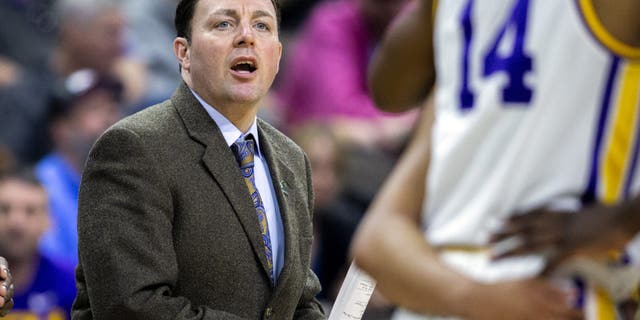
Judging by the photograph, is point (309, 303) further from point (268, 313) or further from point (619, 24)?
point (619, 24)

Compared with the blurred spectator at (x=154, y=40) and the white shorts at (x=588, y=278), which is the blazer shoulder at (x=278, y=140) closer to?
the white shorts at (x=588, y=278)

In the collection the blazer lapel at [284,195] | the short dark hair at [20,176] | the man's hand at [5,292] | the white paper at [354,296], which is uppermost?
the blazer lapel at [284,195]

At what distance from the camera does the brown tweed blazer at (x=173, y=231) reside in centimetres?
315

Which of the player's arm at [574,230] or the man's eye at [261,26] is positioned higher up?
the man's eye at [261,26]

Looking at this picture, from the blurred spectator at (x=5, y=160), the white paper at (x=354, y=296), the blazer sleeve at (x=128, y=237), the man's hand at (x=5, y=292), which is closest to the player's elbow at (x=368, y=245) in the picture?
the white paper at (x=354, y=296)

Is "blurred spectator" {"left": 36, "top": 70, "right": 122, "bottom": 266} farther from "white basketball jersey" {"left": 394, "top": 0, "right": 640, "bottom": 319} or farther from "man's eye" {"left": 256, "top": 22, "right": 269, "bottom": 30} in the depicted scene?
"white basketball jersey" {"left": 394, "top": 0, "right": 640, "bottom": 319}

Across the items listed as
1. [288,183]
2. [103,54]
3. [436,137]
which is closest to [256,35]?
[288,183]

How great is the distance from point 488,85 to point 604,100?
0.22 m

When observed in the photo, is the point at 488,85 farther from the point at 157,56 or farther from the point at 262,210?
the point at 157,56

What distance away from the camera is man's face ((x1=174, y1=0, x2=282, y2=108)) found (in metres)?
3.31

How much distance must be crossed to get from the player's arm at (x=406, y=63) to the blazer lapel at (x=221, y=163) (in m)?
0.70

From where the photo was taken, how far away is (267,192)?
3.44 metres

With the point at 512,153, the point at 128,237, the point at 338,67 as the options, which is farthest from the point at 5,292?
the point at 338,67

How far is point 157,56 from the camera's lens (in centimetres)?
766
